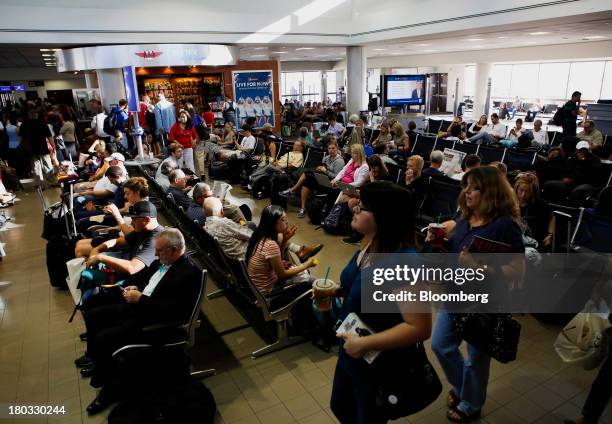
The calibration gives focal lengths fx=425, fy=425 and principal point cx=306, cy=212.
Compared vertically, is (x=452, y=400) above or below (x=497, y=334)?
below

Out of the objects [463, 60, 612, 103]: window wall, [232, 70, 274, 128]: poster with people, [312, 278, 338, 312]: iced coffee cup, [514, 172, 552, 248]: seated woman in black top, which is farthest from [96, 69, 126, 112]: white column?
[463, 60, 612, 103]: window wall

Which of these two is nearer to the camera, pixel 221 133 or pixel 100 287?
pixel 100 287

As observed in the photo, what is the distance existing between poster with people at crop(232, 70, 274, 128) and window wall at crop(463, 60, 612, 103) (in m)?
14.3

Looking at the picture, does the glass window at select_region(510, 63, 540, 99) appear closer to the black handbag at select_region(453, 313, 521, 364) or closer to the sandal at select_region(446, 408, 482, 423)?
the sandal at select_region(446, 408, 482, 423)

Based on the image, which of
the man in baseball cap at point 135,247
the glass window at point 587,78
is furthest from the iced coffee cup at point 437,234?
the glass window at point 587,78

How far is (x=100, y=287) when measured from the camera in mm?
3336

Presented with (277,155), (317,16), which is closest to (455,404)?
(277,155)

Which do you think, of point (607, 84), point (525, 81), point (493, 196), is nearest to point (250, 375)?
point (493, 196)

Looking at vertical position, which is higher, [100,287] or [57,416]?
[100,287]

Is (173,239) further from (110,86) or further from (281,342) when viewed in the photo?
(110,86)

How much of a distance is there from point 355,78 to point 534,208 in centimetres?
1096

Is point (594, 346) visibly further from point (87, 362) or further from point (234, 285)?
point (87, 362)

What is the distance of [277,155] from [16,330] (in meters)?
5.91

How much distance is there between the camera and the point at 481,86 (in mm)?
23188
